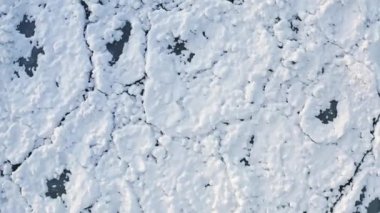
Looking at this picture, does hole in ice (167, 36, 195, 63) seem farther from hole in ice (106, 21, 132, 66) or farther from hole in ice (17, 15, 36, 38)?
hole in ice (17, 15, 36, 38)

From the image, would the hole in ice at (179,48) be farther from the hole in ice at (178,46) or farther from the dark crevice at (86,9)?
the dark crevice at (86,9)

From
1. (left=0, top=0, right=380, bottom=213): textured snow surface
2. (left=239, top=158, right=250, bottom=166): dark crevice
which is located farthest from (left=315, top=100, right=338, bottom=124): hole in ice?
(left=239, top=158, right=250, bottom=166): dark crevice

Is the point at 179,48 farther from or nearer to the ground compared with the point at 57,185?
farther from the ground

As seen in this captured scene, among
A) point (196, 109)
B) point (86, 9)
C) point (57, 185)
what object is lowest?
point (57, 185)

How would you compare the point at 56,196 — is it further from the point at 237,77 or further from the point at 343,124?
the point at 343,124

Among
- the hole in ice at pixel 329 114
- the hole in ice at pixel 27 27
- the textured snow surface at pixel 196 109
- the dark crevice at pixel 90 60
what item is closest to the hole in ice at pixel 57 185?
the textured snow surface at pixel 196 109

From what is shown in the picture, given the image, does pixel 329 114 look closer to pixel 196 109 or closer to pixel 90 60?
pixel 196 109

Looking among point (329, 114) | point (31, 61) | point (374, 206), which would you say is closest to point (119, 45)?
point (31, 61)

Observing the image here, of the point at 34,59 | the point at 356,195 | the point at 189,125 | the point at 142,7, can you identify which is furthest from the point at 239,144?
the point at 34,59
